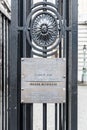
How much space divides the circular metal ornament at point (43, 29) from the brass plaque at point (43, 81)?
165 millimetres

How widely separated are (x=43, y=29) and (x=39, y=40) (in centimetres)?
9

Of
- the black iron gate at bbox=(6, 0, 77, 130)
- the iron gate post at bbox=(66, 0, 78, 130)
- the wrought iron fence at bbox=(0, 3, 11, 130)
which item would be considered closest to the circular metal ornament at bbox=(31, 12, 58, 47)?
the black iron gate at bbox=(6, 0, 77, 130)

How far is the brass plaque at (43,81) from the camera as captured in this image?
3.12 meters

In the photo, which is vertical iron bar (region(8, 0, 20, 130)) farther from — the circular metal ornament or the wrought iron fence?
the wrought iron fence

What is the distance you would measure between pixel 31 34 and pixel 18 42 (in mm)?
135

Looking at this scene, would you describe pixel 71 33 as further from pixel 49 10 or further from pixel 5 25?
pixel 5 25

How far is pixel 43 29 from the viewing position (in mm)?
3172

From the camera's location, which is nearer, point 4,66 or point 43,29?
point 43,29

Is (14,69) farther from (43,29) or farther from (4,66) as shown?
(4,66)

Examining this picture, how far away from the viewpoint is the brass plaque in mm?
3121

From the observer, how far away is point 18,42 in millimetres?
3242

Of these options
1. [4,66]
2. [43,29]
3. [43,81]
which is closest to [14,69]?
[43,81]

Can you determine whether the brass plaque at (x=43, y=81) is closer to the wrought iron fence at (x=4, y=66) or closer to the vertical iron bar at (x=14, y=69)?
the vertical iron bar at (x=14, y=69)

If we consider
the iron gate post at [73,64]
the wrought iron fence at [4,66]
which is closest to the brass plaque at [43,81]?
the iron gate post at [73,64]
